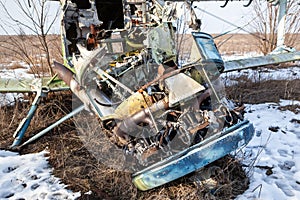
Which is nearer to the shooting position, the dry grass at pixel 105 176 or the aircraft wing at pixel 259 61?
the dry grass at pixel 105 176

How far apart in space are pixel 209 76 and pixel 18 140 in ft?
9.88

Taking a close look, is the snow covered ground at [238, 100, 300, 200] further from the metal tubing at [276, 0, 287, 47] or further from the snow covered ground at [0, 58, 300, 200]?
the metal tubing at [276, 0, 287, 47]

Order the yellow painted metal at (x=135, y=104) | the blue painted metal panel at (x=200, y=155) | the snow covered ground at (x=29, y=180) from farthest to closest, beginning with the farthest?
the snow covered ground at (x=29, y=180) < the yellow painted metal at (x=135, y=104) < the blue painted metal panel at (x=200, y=155)

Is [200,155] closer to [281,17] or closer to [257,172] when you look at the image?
[257,172]

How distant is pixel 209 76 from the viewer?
2.24 meters

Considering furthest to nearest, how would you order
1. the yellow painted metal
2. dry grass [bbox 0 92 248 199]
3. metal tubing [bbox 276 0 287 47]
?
metal tubing [bbox 276 0 287 47], dry grass [bbox 0 92 248 199], the yellow painted metal

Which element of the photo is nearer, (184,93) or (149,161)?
(184,93)

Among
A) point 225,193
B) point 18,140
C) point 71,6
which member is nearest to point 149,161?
point 225,193

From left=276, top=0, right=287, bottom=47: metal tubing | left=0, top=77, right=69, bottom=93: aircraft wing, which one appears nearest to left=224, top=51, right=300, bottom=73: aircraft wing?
left=276, top=0, right=287, bottom=47: metal tubing

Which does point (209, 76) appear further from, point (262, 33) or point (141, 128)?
point (262, 33)

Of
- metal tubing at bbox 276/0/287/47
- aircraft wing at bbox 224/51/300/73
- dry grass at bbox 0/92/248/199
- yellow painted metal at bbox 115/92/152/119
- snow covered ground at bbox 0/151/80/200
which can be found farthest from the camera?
metal tubing at bbox 276/0/287/47

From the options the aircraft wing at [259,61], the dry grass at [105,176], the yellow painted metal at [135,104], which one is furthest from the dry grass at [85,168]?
the aircraft wing at [259,61]

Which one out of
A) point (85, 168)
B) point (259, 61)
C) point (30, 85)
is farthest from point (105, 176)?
point (259, 61)

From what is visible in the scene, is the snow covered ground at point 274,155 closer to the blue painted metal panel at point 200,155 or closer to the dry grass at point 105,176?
the dry grass at point 105,176
